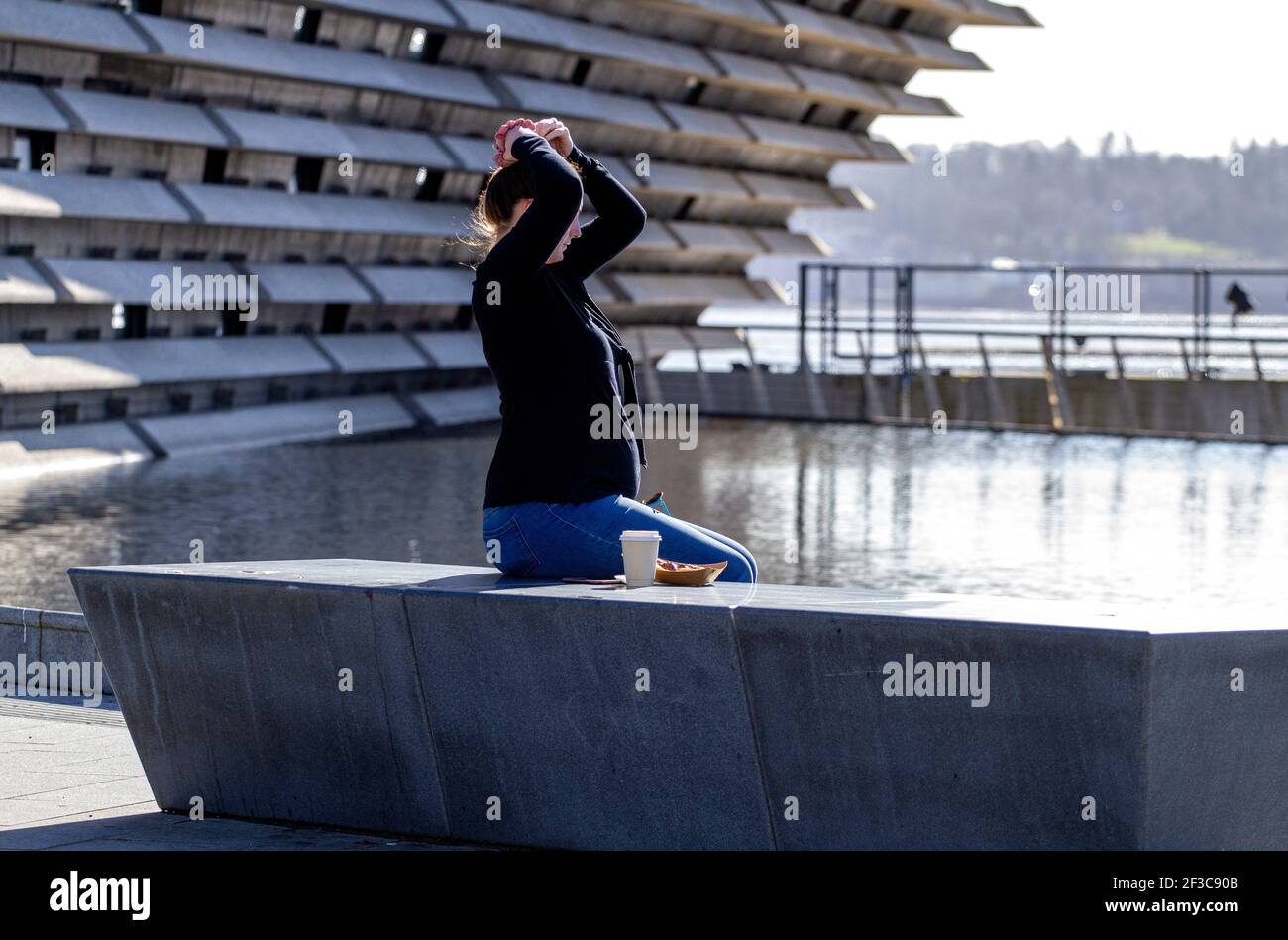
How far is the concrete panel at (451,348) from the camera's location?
25.8m

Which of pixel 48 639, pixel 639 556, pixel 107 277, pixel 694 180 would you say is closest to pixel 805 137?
pixel 694 180

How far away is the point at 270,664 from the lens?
6.08 m

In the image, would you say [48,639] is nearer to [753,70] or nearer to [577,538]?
[577,538]

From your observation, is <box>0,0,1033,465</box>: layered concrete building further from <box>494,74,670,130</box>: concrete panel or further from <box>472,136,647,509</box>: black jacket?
<box>472,136,647,509</box>: black jacket

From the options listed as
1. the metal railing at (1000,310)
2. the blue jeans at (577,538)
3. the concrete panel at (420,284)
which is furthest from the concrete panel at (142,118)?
the blue jeans at (577,538)

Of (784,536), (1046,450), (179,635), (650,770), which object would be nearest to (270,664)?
(179,635)

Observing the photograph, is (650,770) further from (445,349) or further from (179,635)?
(445,349)

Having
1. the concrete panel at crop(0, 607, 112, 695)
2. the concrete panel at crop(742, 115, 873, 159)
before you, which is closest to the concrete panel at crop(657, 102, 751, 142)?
the concrete panel at crop(742, 115, 873, 159)

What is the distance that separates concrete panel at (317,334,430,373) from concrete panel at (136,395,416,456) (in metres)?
0.48

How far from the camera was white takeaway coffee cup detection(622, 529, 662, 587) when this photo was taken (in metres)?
5.73

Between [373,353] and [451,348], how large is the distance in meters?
1.84

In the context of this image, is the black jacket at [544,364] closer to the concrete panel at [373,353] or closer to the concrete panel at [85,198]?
the concrete panel at [85,198]

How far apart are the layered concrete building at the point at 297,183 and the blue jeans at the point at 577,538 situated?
1301cm

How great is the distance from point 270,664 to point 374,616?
1.37 ft
